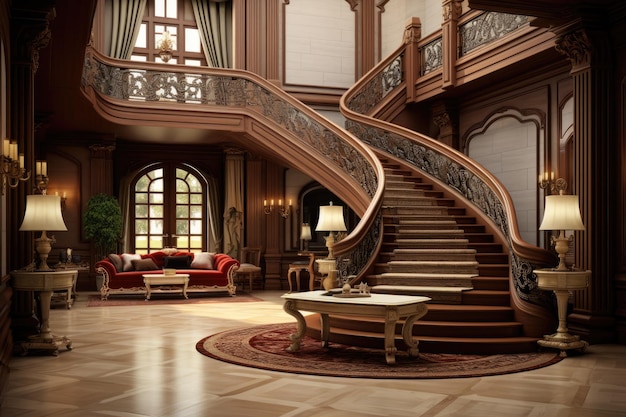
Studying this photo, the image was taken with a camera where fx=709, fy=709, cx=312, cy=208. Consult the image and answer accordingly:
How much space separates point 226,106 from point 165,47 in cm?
268

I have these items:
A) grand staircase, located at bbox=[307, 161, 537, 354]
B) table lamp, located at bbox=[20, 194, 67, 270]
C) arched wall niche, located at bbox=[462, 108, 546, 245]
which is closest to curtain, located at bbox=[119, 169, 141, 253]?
grand staircase, located at bbox=[307, 161, 537, 354]

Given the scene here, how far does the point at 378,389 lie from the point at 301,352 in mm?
1736

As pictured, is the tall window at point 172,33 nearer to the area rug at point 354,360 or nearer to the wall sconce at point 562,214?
the area rug at point 354,360

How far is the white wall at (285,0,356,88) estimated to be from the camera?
610 inches

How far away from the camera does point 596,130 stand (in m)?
7.67

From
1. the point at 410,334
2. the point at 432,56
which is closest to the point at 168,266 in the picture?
the point at 432,56

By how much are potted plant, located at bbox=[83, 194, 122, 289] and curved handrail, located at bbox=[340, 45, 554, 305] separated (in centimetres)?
515

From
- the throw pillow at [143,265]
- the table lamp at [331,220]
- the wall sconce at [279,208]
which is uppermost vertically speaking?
the wall sconce at [279,208]

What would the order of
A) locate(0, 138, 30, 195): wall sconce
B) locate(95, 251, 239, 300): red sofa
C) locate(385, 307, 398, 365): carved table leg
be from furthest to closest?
locate(95, 251, 239, 300): red sofa → locate(385, 307, 398, 365): carved table leg → locate(0, 138, 30, 195): wall sconce

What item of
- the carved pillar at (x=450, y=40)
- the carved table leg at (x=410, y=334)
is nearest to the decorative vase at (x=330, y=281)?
the carved table leg at (x=410, y=334)

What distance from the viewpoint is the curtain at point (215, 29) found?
15.6 m

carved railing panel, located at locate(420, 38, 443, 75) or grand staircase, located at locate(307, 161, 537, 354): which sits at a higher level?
carved railing panel, located at locate(420, 38, 443, 75)

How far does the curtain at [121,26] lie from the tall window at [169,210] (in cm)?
263

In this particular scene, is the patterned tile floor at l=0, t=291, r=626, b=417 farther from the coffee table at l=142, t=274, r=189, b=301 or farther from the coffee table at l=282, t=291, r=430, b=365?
the coffee table at l=142, t=274, r=189, b=301
